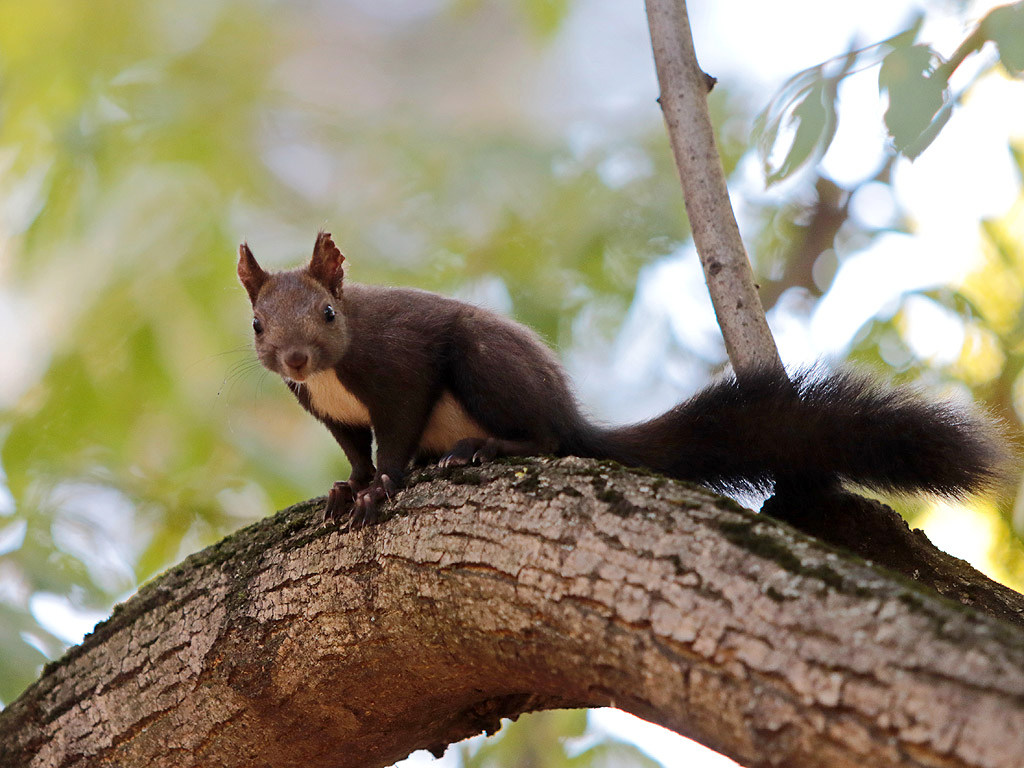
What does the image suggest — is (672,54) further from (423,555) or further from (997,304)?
(997,304)

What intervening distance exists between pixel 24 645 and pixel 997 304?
5.29 m

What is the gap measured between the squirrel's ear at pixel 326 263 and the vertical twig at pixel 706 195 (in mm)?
1524

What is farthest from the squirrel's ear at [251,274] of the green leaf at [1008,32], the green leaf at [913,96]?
the green leaf at [1008,32]

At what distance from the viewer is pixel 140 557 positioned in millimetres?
5645

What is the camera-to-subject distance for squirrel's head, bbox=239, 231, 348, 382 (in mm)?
3941

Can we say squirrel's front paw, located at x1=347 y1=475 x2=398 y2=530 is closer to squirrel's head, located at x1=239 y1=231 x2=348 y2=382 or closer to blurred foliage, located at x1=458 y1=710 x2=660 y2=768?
squirrel's head, located at x1=239 y1=231 x2=348 y2=382

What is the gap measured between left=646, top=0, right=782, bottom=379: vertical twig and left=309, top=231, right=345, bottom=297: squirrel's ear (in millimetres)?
1524

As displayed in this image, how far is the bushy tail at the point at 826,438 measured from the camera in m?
3.11

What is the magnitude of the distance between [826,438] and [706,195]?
0.95m

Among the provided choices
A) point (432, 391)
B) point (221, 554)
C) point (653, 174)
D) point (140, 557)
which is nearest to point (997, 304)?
point (653, 174)

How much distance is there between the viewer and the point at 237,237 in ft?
20.0

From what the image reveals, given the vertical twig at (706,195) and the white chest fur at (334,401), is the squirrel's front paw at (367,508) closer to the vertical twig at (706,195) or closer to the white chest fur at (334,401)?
the white chest fur at (334,401)

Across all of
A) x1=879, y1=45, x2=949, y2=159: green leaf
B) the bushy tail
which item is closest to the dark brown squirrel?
the bushy tail

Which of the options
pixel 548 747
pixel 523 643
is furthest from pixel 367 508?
pixel 548 747
